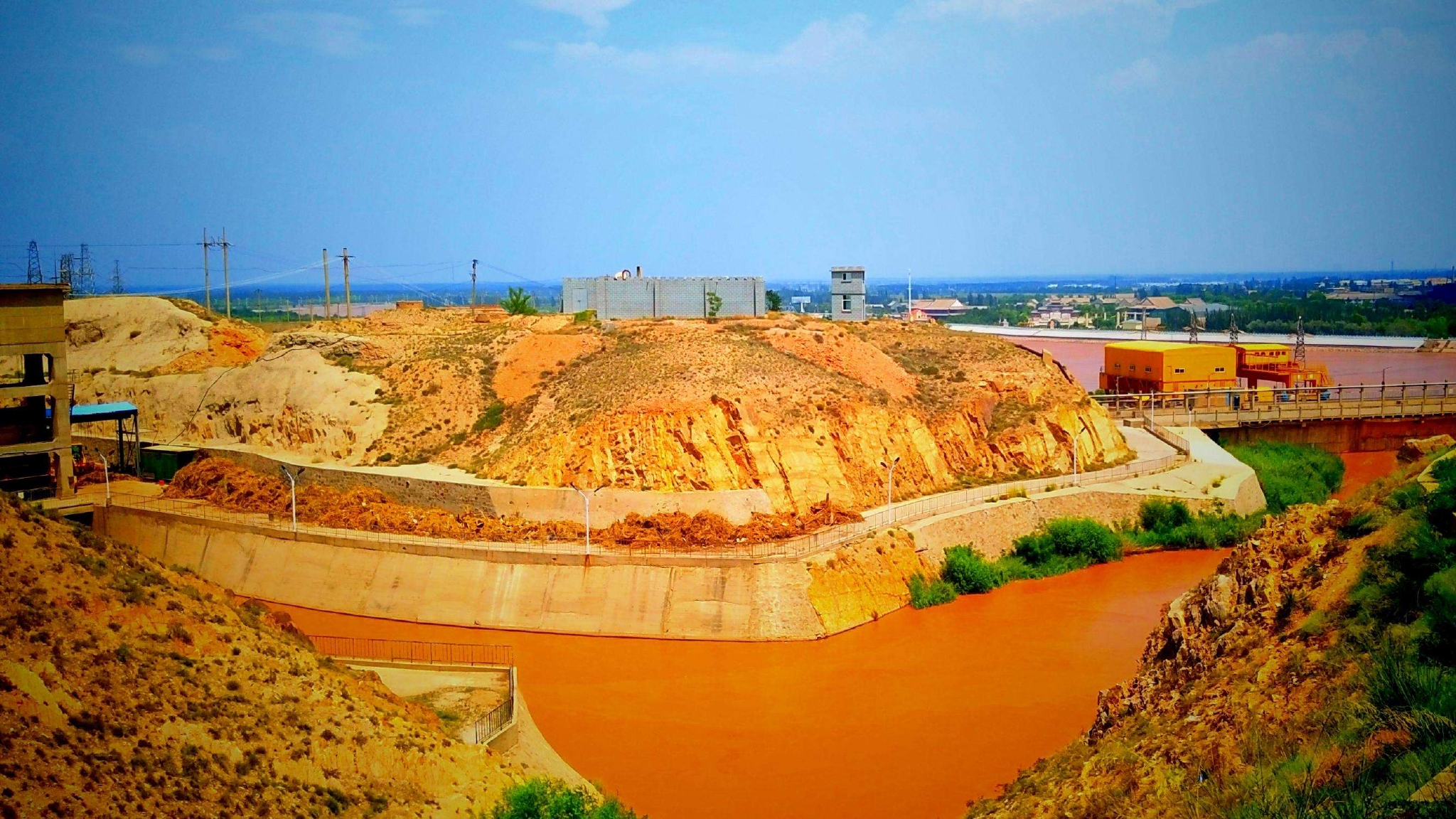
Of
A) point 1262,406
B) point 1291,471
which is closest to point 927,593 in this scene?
point 1291,471

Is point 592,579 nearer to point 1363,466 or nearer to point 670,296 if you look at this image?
point 670,296

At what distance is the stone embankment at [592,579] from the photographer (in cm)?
3416

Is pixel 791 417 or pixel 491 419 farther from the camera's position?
pixel 491 419

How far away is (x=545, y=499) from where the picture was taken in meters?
38.2

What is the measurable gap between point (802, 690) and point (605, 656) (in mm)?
5379

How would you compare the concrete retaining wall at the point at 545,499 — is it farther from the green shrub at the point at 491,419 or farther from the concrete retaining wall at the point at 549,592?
the green shrub at the point at 491,419

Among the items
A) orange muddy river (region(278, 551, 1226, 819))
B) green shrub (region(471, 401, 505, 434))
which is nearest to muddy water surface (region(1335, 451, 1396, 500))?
orange muddy river (region(278, 551, 1226, 819))

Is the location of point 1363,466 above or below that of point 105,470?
below

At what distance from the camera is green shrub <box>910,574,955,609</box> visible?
36812 mm

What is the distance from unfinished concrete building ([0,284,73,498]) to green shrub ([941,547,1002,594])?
2591 cm

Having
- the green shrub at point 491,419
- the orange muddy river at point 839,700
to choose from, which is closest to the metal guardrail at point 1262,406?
the orange muddy river at point 839,700

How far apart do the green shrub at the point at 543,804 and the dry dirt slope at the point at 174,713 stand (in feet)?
1.00

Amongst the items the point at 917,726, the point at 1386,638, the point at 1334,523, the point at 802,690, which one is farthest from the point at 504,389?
the point at 1386,638

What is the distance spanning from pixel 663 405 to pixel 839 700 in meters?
13.7
